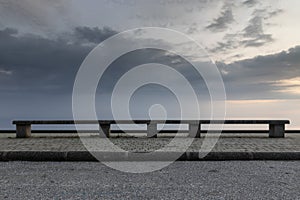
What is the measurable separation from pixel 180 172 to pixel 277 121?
271 inches

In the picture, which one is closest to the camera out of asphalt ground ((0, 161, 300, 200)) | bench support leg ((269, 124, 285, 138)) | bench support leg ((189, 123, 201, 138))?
asphalt ground ((0, 161, 300, 200))

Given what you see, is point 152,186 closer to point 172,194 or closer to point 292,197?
point 172,194

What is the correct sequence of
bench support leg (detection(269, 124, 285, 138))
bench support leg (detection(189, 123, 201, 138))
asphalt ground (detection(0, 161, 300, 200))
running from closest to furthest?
asphalt ground (detection(0, 161, 300, 200))
bench support leg (detection(189, 123, 201, 138))
bench support leg (detection(269, 124, 285, 138))

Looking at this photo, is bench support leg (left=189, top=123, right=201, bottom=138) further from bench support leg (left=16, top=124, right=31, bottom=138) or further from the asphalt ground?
bench support leg (left=16, top=124, right=31, bottom=138)

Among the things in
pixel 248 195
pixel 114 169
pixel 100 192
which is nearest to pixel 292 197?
pixel 248 195

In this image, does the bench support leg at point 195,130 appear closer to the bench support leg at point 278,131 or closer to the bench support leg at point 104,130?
the bench support leg at point 278,131

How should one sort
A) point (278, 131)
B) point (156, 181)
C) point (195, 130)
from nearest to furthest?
point (156, 181) < point (195, 130) < point (278, 131)

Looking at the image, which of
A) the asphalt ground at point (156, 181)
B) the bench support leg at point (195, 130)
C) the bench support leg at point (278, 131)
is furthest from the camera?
the bench support leg at point (278, 131)

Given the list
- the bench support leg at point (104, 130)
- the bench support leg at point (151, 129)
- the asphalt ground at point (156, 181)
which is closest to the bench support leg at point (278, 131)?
the bench support leg at point (151, 129)

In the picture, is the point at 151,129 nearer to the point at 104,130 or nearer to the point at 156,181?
the point at 104,130

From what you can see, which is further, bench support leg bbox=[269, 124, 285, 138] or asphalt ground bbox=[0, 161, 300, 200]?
bench support leg bbox=[269, 124, 285, 138]

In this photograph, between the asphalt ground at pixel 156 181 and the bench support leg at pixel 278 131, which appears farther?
the bench support leg at pixel 278 131

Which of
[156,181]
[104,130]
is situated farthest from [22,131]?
[156,181]

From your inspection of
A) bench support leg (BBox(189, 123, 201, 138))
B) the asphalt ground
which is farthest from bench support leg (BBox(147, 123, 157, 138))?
the asphalt ground
